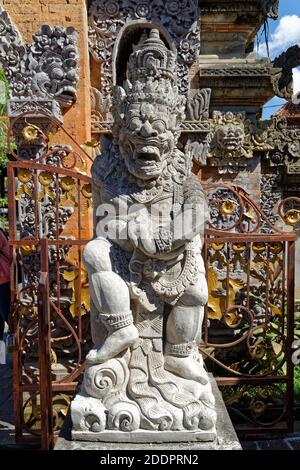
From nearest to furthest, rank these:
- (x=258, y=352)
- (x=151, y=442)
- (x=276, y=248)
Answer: (x=151, y=442) < (x=276, y=248) < (x=258, y=352)

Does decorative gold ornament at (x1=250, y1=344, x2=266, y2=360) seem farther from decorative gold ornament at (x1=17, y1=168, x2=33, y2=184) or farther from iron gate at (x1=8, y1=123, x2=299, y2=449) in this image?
decorative gold ornament at (x1=17, y1=168, x2=33, y2=184)

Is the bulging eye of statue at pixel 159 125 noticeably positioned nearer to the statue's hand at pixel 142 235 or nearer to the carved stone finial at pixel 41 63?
the statue's hand at pixel 142 235

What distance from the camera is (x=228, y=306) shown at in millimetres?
3865

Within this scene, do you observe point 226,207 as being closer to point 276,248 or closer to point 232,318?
point 276,248

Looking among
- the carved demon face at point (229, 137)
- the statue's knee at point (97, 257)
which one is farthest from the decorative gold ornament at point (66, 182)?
the carved demon face at point (229, 137)

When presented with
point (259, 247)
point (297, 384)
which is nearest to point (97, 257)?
point (259, 247)

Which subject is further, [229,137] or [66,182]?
[229,137]

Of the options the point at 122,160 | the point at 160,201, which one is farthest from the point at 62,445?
the point at 122,160

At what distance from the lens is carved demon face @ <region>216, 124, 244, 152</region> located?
19.4 ft

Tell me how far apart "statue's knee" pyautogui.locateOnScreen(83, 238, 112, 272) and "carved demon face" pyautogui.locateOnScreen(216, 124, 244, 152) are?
391 centimetres

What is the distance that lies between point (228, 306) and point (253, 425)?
1.07m

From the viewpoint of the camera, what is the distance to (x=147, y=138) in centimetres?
243

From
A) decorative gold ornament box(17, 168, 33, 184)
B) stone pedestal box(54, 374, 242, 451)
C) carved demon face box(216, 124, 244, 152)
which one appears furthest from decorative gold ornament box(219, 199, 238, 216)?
carved demon face box(216, 124, 244, 152)

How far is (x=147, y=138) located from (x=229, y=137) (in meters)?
3.73
